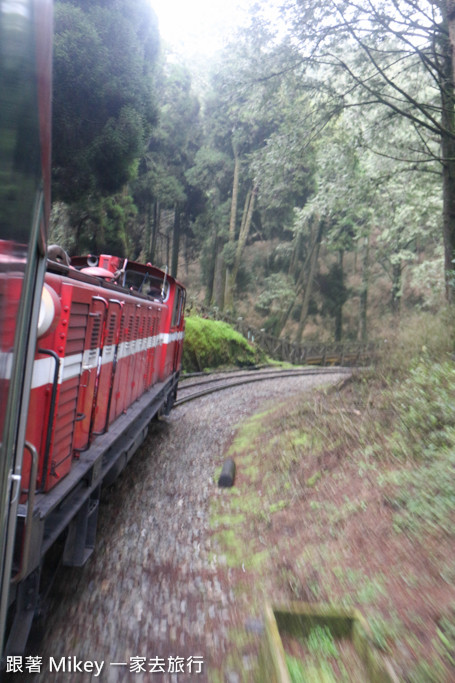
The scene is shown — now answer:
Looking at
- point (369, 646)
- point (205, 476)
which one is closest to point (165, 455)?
point (205, 476)

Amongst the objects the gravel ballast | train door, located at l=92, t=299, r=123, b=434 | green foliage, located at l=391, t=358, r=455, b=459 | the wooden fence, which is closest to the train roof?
train door, located at l=92, t=299, r=123, b=434

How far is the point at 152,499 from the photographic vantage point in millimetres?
6191

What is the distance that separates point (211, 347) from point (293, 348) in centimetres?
1026

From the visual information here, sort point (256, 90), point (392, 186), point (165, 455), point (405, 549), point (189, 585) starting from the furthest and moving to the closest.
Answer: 1. point (392, 186)
2. point (256, 90)
3. point (165, 455)
4. point (189, 585)
5. point (405, 549)

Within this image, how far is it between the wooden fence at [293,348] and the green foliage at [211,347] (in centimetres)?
130

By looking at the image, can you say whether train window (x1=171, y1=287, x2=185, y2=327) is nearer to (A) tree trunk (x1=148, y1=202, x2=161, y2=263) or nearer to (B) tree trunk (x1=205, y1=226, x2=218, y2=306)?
(A) tree trunk (x1=148, y1=202, x2=161, y2=263)

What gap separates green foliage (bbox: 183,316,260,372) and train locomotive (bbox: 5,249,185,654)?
35.5 ft

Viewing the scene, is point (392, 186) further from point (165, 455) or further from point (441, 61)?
point (165, 455)

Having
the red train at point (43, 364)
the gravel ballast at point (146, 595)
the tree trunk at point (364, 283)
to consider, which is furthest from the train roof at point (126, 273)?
the tree trunk at point (364, 283)

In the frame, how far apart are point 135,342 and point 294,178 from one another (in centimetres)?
621

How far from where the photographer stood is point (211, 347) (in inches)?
761

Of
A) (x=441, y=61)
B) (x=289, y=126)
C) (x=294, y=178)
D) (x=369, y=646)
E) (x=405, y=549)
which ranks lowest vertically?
(x=369, y=646)

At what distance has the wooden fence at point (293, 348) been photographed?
24.2 m

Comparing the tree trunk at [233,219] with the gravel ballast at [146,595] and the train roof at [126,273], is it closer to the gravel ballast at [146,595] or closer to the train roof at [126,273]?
the train roof at [126,273]
